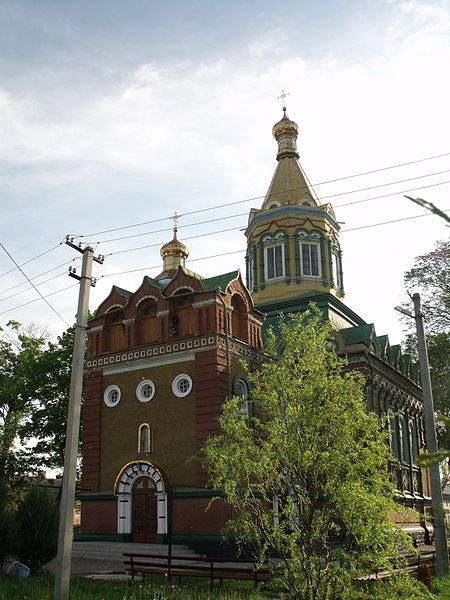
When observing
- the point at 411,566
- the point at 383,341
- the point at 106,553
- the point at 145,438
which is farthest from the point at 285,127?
the point at 411,566

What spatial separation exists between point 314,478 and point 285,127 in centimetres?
3162

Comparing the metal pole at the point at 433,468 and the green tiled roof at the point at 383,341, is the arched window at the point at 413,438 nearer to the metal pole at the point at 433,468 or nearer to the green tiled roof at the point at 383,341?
the green tiled roof at the point at 383,341

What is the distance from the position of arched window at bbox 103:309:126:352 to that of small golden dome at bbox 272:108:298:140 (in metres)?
17.6

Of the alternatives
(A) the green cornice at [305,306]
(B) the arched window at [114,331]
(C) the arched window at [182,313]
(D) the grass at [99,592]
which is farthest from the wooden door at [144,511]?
(A) the green cornice at [305,306]

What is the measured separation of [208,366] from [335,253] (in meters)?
14.2

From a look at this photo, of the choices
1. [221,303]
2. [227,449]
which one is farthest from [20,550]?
[221,303]

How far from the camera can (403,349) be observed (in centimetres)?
3572

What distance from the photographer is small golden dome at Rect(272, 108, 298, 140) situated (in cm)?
3838

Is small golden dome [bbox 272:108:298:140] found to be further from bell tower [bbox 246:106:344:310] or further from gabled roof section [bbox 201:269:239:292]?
gabled roof section [bbox 201:269:239:292]

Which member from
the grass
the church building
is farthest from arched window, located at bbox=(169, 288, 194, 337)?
the grass

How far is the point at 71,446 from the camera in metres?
11.4

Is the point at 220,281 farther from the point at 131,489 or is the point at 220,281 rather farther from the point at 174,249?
the point at 131,489

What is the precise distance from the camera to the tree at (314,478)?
955 cm

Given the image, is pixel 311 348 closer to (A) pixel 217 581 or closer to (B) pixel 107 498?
(A) pixel 217 581
